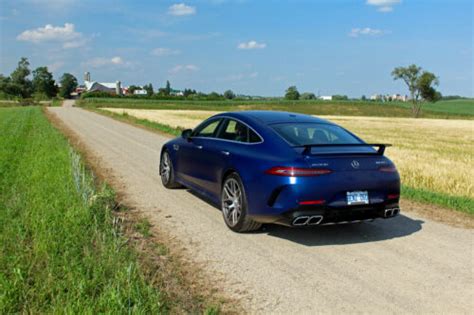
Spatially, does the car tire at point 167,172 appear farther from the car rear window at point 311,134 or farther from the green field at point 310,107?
the green field at point 310,107

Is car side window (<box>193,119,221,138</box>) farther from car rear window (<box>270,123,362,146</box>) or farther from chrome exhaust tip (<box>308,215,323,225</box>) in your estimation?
chrome exhaust tip (<box>308,215,323,225</box>)

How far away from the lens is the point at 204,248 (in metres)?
5.20

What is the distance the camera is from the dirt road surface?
12.6ft

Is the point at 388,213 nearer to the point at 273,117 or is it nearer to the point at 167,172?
the point at 273,117

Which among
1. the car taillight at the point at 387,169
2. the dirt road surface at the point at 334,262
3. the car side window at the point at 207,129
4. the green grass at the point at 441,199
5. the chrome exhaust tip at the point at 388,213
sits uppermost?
the car side window at the point at 207,129

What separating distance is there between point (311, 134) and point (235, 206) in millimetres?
1380

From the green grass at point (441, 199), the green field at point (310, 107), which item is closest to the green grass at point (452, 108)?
the green field at point (310, 107)

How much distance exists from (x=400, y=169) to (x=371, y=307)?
8499mm

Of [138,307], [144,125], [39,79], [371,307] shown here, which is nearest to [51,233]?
[138,307]

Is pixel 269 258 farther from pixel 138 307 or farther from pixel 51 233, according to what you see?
pixel 51 233

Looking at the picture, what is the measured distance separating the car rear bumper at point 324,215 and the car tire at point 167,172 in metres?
3.26

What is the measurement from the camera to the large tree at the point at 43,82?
454ft

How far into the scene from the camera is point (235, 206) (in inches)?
230

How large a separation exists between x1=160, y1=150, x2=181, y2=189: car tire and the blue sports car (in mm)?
1857
